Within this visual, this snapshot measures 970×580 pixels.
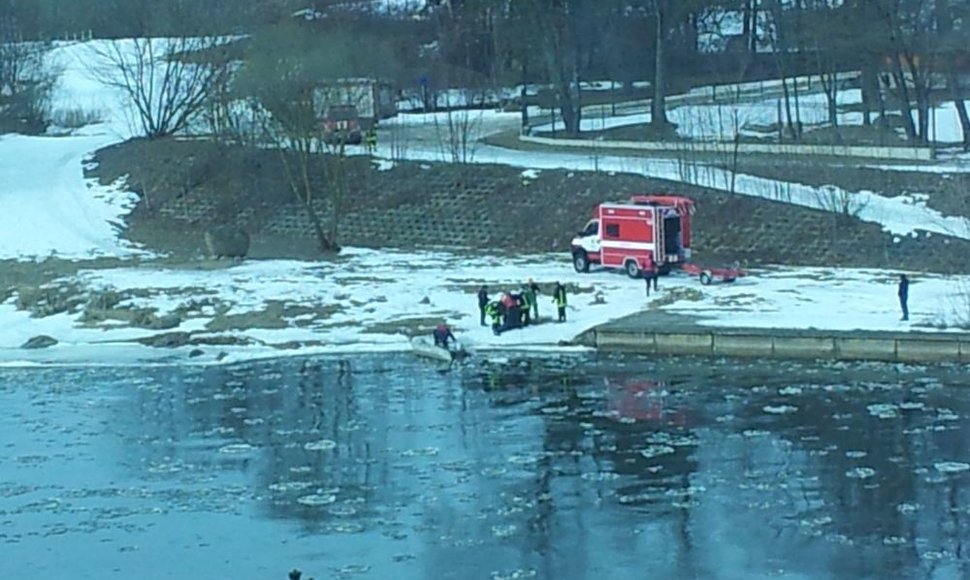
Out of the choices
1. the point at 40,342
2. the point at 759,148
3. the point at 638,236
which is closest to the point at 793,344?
the point at 638,236

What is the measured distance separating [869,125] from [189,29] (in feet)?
80.4

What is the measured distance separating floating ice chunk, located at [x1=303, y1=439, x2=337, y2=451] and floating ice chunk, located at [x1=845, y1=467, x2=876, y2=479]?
7.01 meters

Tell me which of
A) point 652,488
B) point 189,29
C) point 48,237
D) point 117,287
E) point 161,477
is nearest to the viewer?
point 652,488

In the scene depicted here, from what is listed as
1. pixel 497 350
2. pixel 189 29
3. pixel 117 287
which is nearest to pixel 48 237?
pixel 117 287

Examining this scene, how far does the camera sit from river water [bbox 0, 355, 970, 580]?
1706 centimetres

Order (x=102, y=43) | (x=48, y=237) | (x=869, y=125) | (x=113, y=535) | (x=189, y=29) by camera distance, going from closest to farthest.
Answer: (x=113, y=535)
(x=48, y=237)
(x=869, y=125)
(x=189, y=29)
(x=102, y=43)

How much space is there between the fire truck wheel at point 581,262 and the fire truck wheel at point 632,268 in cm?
117

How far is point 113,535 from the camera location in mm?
18453

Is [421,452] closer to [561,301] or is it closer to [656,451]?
[656,451]

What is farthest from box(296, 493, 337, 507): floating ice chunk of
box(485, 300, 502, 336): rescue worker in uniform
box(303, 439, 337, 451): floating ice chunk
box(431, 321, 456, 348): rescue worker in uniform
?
box(485, 300, 502, 336): rescue worker in uniform

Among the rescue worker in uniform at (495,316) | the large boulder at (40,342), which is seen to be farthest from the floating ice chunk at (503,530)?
the large boulder at (40,342)

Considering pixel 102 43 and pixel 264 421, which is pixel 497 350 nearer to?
pixel 264 421

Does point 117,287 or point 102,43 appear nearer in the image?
point 117,287

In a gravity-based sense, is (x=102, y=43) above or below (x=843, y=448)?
above
